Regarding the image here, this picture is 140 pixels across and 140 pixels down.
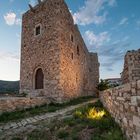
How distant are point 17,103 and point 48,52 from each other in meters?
4.84

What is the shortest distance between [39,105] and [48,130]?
19.4 ft

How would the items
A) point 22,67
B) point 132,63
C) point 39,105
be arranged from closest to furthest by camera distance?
point 132,63 < point 39,105 < point 22,67

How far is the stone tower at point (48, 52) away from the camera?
43.4ft

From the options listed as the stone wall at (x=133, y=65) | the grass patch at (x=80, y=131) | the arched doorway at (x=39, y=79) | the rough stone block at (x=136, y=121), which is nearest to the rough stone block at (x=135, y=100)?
the rough stone block at (x=136, y=121)

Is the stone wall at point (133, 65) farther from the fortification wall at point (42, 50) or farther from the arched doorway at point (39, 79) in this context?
the arched doorway at point (39, 79)

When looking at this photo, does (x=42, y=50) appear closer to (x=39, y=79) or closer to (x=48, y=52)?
(x=48, y=52)

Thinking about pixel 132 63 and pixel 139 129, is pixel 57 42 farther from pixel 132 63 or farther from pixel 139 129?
pixel 139 129

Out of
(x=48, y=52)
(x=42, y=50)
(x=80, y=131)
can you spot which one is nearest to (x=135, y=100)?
(x=80, y=131)

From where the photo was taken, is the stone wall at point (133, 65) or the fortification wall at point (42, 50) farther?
the fortification wall at point (42, 50)

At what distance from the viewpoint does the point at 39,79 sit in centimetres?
1426

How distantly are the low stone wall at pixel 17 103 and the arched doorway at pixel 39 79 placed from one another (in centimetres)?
213

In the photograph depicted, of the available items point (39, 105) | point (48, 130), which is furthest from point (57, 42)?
point (48, 130)

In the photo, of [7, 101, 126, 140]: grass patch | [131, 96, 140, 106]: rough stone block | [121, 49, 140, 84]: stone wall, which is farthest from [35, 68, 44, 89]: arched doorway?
[131, 96, 140, 106]: rough stone block

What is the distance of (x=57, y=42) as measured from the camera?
43.9 ft
